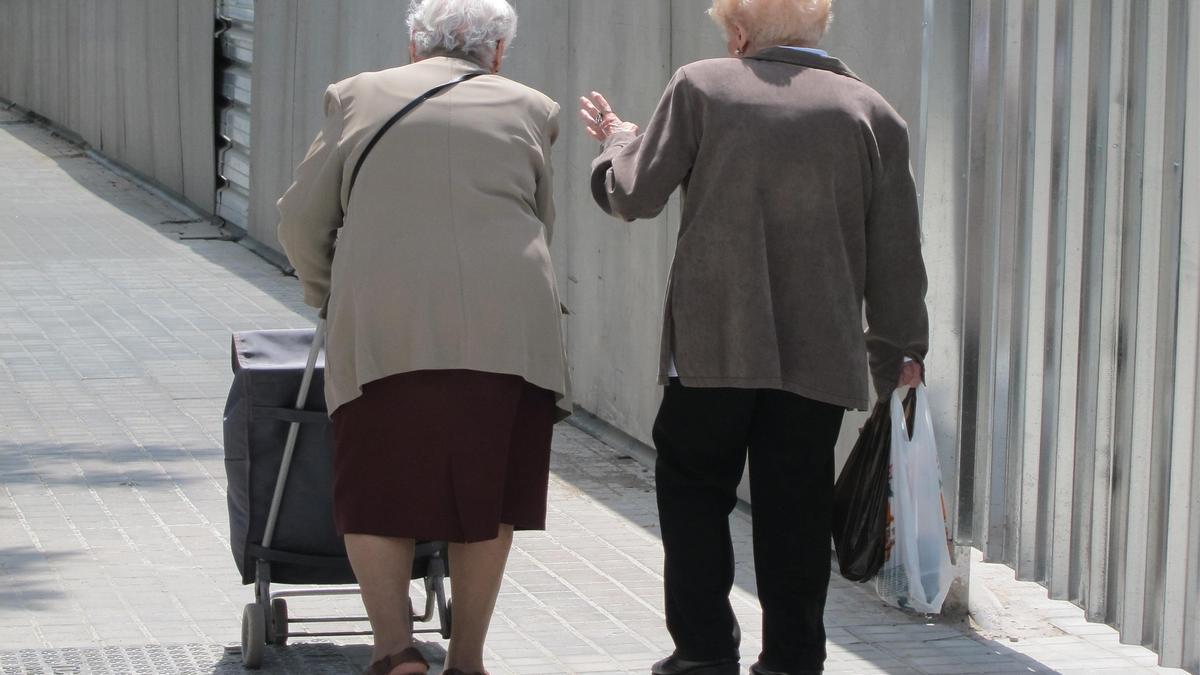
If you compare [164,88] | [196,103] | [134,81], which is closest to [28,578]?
[196,103]

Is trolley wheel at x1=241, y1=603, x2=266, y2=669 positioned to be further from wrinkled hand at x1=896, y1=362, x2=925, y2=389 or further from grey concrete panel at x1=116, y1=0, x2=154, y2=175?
grey concrete panel at x1=116, y1=0, x2=154, y2=175

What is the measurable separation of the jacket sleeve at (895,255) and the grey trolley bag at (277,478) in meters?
1.30

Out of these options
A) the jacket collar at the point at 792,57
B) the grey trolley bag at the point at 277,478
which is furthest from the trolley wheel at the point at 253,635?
the jacket collar at the point at 792,57

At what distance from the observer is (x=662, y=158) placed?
4.00m

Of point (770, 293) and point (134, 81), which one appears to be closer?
point (770, 293)

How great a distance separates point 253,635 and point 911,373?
1.74 meters

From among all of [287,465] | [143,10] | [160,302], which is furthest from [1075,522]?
[143,10]

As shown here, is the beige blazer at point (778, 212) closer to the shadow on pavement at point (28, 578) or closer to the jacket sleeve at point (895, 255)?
the jacket sleeve at point (895, 255)

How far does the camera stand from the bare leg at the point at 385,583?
414 centimetres

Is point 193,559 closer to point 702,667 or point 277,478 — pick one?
point 277,478

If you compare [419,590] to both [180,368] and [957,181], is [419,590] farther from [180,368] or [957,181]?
[180,368]

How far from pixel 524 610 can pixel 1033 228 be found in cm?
180

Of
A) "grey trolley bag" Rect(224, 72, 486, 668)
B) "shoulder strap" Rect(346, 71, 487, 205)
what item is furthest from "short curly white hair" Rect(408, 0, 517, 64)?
"grey trolley bag" Rect(224, 72, 486, 668)

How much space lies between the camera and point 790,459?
163 inches
